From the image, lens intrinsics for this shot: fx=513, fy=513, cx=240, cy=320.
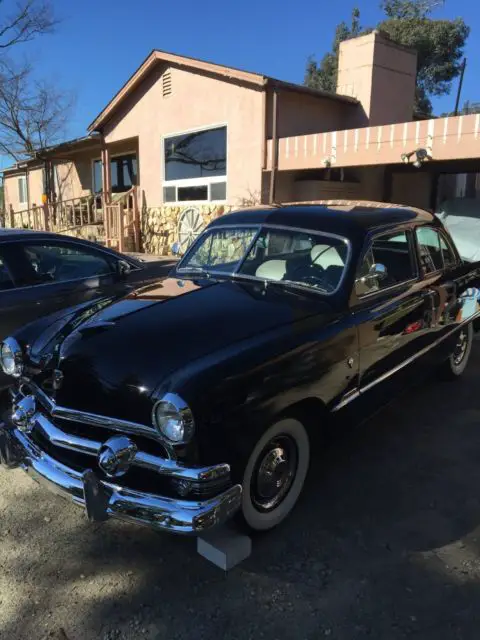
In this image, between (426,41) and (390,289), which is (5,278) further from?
(426,41)

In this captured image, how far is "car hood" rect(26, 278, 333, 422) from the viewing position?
2.41m

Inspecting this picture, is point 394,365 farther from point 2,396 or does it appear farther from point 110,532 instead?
point 2,396

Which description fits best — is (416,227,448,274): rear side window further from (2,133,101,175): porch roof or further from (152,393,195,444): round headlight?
(2,133,101,175): porch roof

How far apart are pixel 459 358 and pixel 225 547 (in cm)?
362

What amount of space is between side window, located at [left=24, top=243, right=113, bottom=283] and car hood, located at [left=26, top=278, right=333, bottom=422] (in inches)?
55.9

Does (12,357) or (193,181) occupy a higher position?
(193,181)

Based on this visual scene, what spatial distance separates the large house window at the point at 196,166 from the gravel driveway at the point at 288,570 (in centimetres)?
949

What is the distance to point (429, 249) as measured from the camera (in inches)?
174

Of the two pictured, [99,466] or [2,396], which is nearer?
[99,466]

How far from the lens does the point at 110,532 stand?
9.51ft

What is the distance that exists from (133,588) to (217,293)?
5.60 ft

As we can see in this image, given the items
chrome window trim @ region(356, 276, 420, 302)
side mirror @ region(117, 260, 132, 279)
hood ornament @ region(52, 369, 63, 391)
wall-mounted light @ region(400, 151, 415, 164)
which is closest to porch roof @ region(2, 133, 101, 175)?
wall-mounted light @ region(400, 151, 415, 164)

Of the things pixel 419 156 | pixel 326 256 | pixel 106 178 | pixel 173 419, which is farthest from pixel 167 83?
pixel 173 419

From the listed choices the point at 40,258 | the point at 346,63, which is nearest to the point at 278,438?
the point at 40,258
